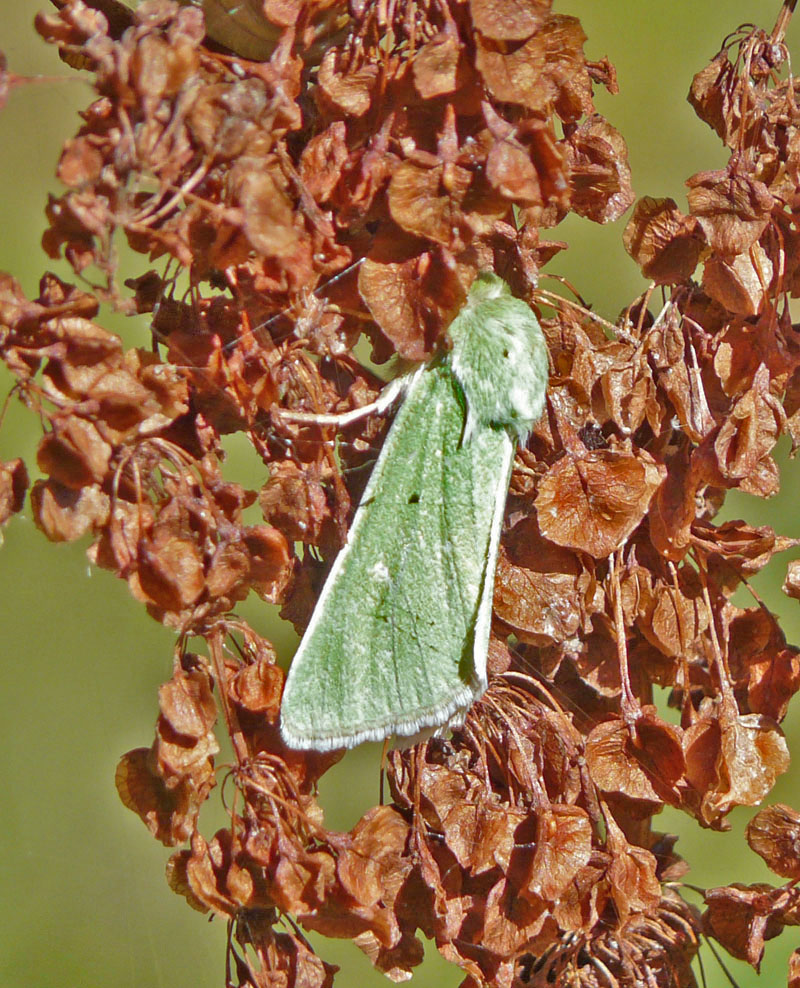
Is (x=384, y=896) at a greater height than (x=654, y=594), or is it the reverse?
(x=654, y=594)

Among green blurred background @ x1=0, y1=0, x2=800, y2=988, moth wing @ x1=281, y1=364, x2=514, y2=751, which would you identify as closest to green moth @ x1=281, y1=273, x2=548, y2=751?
moth wing @ x1=281, y1=364, x2=514, y2=751

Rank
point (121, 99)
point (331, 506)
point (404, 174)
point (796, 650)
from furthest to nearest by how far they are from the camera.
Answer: point (796, 650)
point (331, 506)
point (404, 174)
point (121, 99)

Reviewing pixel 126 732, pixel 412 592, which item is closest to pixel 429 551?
pixel 412 592

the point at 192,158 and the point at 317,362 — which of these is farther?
the point at 317,362

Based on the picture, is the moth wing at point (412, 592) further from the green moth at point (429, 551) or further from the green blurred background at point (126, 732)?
the green blurred background at point (126, 732)

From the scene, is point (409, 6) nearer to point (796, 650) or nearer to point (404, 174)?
point (404, 174)

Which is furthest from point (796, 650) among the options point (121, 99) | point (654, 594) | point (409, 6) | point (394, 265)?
point (121, 99)

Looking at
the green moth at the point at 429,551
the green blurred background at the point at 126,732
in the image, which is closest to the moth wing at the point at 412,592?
the green moth at the point at 429,551

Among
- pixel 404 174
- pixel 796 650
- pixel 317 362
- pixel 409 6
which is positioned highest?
pixel 409 6
